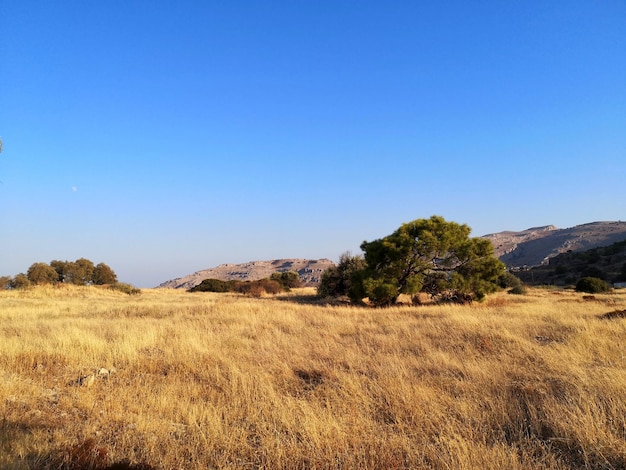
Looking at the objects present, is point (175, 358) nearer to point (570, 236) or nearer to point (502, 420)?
point (502, 420)

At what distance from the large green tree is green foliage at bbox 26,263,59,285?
3297 centimetres

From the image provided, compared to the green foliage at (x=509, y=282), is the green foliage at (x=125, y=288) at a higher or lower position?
higher

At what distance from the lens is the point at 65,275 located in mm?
39844

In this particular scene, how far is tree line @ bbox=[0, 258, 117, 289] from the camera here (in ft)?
117

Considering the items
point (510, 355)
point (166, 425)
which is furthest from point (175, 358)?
point (510, 355)

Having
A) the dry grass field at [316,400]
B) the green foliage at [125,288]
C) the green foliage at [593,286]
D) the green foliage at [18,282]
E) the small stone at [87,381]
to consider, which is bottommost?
the green foliage at [593,286]

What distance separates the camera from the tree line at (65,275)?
35531mm

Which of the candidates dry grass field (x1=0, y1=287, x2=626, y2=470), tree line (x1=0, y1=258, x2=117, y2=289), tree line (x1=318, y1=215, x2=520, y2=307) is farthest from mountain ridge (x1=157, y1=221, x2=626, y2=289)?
dry grass field (x1=0, y1=287, x2=626, y2=470)

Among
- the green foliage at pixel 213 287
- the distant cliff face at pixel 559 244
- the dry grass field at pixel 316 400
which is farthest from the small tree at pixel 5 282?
the distant cliff face at pixel 559 244

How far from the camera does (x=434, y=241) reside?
2145 cm

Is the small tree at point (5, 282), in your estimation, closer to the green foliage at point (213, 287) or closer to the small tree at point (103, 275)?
the small tree at point (103, 275)

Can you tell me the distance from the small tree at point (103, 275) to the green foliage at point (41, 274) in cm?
362

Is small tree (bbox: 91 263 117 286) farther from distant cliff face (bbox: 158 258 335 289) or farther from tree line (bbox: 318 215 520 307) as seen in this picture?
distant cliff face (bbox: 158 258 335 289)

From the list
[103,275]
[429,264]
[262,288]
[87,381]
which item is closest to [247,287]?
[262,288]
